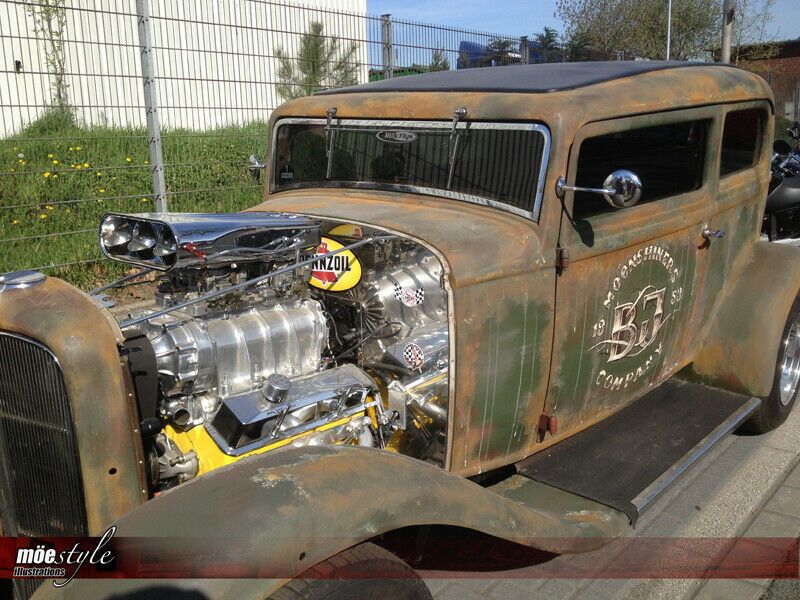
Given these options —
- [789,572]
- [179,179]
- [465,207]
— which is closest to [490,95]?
[465,207]

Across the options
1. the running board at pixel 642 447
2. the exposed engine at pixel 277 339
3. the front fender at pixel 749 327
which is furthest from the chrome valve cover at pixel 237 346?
the front fender at pixel 749 327

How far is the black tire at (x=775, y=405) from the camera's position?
3.72 m

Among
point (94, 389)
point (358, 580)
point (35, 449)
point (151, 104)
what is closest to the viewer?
point (358, 580)

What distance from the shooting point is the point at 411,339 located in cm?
263

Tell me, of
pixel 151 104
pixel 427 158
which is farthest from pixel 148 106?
pixel 427 158

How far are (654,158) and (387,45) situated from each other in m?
5.11

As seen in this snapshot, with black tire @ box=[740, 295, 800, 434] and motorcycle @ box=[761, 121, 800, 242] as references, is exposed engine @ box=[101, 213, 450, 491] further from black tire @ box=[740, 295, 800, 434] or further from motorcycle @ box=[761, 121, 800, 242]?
motorcycle @ box=[761, 121, 800, 242]

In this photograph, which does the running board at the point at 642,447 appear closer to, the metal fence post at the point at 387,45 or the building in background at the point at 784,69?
the metal fence post at the point at 387,45

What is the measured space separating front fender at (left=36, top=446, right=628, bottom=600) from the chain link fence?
417cm

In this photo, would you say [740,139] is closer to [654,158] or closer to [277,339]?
[654,158]

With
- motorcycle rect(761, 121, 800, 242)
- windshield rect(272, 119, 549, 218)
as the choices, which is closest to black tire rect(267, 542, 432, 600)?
windshield rect(272, 119, 549, 218)

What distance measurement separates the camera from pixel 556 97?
262 cm

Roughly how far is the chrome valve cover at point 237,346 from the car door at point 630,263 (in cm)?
91

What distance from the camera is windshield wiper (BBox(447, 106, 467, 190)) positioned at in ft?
8.99
